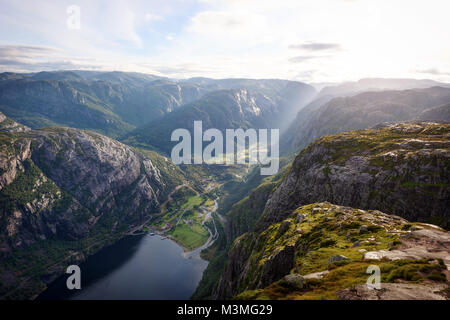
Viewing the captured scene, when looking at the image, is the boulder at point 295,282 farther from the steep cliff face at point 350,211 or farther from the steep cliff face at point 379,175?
the steep cliff face at point 379,175

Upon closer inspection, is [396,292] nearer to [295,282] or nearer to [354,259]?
[295,282]

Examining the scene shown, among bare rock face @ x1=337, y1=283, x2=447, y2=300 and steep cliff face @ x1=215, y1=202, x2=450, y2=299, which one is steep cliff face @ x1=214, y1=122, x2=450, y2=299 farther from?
bare rock face @ x1=337, y1=283, x2=447, y2=300

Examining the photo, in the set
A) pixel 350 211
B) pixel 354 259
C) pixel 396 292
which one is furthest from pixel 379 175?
pixel 396 292

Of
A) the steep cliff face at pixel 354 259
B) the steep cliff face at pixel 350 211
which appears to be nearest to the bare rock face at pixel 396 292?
the steep cliff face at pixel 354 259

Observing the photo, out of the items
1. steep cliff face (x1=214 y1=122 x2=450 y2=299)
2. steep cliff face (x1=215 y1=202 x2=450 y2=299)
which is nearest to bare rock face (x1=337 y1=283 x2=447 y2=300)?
steep cliff face (x1=215 y1=202 x2=450 y2=299)

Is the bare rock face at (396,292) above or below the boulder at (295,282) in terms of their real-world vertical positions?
above

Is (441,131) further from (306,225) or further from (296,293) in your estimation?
(296,293)
